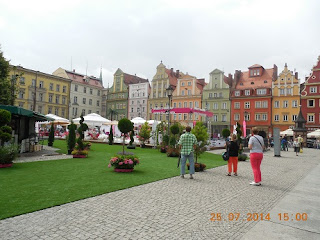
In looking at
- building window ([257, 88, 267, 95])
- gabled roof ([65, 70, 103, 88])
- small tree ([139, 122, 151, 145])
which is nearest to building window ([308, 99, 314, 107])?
A: building window ([257, 88, 267, 95])

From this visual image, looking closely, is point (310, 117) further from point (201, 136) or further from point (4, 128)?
point (4, 128)

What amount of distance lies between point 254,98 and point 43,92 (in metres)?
45.7

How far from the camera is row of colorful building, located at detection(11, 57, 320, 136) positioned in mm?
48938

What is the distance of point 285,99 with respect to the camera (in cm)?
4953

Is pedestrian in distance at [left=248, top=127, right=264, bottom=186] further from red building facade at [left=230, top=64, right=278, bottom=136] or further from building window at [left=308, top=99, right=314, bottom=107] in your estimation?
building window at [left=308, top=99, right=314, bottom=107]

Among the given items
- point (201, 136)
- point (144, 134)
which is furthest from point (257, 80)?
point (201, 136)

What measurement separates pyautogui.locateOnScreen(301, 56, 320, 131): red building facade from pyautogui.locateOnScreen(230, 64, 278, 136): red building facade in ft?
20.3

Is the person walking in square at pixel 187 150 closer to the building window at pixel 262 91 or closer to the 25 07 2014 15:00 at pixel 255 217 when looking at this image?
the 25 07 2014 15:00 at pixel 255 217

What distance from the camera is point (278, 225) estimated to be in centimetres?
478

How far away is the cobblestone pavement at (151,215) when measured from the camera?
422 centimetres

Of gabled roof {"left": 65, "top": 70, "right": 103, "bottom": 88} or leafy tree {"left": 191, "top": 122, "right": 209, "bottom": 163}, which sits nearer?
leafy tree {"left": 191, "top": 122, "right": 209, "bottom": 163}

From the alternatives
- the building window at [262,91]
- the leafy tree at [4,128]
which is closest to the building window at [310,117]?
the building window at [262,91]

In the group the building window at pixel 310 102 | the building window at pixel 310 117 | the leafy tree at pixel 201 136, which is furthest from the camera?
the building window at pixel 310 102

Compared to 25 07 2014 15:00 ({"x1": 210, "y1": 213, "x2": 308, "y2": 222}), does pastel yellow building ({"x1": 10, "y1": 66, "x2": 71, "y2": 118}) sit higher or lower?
higher
